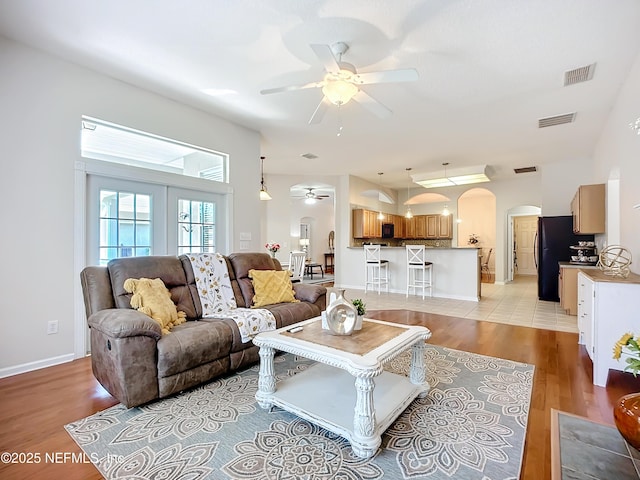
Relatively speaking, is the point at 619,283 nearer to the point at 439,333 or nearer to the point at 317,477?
the point at 439,333

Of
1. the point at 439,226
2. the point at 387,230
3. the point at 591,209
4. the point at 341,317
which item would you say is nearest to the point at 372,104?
the point at 341,317

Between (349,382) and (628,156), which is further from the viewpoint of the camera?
(628,156)

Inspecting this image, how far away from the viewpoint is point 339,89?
2566 millimetres

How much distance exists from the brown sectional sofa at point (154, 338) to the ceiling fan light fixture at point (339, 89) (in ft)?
6.76

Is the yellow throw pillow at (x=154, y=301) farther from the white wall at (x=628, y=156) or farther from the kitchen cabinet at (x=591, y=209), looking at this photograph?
the kitchen cabinet at (x=591, y=209)

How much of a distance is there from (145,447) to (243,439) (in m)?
0.53

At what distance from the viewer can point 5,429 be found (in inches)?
74.1

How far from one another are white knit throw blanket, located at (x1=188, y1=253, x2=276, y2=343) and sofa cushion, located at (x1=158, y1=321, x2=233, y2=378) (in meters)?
0.19

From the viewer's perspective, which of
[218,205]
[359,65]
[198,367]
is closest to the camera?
[198,367]

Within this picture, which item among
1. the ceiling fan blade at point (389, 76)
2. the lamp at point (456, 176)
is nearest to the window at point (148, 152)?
the ceiling fan blade at point (389, 76)

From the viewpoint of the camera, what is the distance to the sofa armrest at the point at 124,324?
202 centimetres

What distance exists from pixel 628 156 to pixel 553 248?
2952 mm

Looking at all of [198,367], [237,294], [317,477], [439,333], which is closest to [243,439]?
[317,477]

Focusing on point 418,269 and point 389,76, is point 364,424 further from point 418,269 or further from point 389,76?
point 418,269
